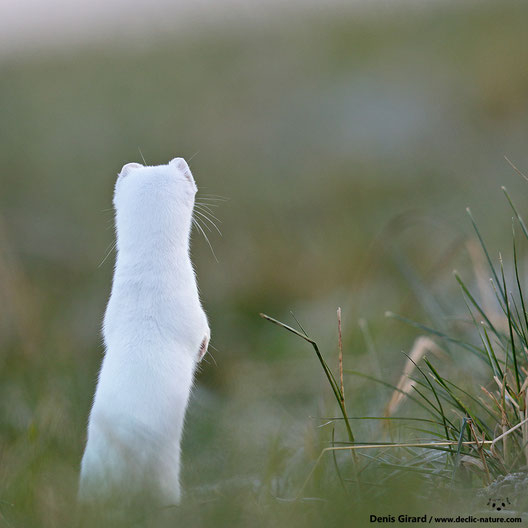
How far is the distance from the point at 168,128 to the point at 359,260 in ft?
12.2

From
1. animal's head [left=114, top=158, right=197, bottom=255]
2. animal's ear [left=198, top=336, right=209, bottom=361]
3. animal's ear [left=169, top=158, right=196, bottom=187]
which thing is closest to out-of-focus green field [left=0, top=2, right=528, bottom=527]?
animal's ear [left=198, top=336, right=209, bottom=361]

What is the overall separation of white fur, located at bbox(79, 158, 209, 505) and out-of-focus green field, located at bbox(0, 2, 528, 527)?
0.18 metres

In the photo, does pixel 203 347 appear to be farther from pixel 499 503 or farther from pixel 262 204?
pixel 262 204

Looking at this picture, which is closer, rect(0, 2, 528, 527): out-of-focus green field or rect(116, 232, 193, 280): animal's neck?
rect(116, 232, 193, 280): animal's neck

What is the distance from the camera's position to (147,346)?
236 centimetres

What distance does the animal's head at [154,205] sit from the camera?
8.56ft

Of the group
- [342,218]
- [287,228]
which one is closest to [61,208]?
[287,228]

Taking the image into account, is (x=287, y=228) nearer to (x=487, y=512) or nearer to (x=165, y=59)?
(x=165, y=59)

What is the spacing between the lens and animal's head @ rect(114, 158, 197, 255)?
2609 millimetres

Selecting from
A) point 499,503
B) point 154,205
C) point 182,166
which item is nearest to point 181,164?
point 182,166

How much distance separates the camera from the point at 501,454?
2197 mm

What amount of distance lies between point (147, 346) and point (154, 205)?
573 millimetres

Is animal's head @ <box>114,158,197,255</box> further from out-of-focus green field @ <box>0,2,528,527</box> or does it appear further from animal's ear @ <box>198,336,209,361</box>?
out-of-focus green field @ <box>0,2,528,527</box>

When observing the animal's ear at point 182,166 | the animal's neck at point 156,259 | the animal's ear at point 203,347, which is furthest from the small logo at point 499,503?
the animal's ear at point 182,166
